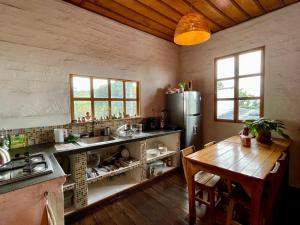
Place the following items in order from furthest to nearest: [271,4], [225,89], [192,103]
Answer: [225,89] → [192,103] → [271,4]

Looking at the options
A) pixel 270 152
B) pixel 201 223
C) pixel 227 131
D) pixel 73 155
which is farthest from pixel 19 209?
pixel 227 131

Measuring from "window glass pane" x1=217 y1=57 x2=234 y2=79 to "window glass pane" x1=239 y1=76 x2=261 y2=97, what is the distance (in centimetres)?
27

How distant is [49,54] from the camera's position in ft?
6.84

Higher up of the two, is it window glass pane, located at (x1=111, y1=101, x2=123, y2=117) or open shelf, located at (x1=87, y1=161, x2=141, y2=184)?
window glass pane, located at (x1=111, y1=101, x2=123, y2=117)

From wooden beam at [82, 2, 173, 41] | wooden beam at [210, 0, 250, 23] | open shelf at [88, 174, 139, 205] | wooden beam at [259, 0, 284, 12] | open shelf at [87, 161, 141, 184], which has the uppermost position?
wooden beam at [259, 0, 284, 12]

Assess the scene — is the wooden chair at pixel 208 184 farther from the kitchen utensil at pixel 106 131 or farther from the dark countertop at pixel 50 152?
the kitchen utensil at pixel 106 131

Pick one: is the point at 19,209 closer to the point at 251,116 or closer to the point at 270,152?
the point at 270,152

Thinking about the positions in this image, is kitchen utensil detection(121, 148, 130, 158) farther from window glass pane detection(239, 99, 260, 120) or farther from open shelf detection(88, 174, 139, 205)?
window glass pane detection(239, 99, 260, 120)

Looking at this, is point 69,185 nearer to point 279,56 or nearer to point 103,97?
point 103,97

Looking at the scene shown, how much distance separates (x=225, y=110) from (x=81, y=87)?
275 cm

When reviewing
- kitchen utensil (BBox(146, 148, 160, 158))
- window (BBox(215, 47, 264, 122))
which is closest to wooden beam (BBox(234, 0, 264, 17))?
window (BBox(215, 47, 264, 122))

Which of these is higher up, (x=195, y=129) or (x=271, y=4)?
(x=271, y=4)

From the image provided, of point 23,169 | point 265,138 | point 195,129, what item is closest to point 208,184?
point 265,138

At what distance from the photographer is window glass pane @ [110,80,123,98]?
2807 millimetres
